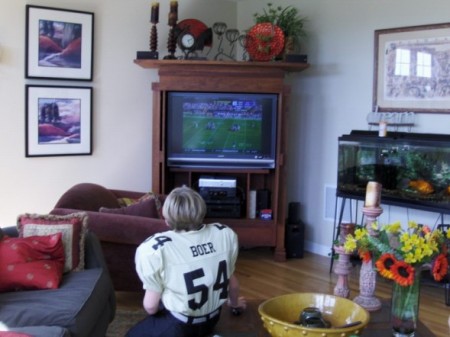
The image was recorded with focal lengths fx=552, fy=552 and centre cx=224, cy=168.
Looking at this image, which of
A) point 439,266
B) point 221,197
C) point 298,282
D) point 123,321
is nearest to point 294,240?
point 298,282

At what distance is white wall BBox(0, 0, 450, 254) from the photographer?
457 centimetres

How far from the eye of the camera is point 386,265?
2.06m

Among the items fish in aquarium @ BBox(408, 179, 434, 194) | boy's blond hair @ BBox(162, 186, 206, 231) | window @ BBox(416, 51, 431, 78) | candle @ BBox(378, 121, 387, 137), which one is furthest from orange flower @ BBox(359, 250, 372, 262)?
window @ BBox(416, 51, 431, 78)

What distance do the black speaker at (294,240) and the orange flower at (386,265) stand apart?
3158 mm

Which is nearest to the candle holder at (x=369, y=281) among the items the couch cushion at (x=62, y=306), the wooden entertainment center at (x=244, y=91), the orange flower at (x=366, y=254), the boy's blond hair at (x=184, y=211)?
the orange flower at (x=366, y=254)

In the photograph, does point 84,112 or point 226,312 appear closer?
point 226,312

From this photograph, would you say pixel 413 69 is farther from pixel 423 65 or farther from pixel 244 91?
pixel 244 91

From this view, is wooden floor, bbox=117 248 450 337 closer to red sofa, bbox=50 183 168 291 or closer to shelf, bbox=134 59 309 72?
red sofa, bbox=50 183 168 291

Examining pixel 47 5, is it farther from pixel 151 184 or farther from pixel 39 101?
pixel 151 184

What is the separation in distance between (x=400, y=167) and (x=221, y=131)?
1.62 m

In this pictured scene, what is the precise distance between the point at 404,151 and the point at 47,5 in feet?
10.5

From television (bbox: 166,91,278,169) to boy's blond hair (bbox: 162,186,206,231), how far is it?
271 cm

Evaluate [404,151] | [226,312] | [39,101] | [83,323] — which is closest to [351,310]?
[226,312]

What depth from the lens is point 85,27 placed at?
4879 millimetres
